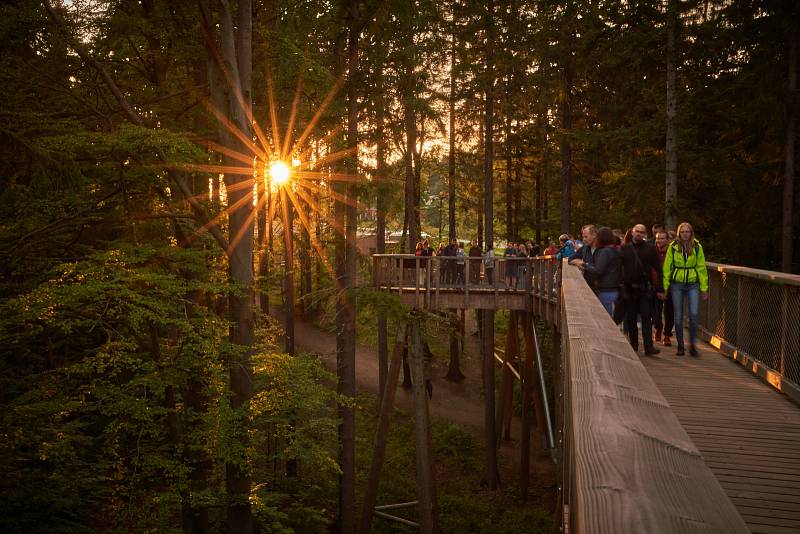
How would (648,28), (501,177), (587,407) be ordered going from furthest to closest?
(501,177) < (648,28) < (587,407)

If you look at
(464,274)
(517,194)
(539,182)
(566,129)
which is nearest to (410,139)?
(464,274)

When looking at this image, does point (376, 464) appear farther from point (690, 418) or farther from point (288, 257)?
point (690, 418)

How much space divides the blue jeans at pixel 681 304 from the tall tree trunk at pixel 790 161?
1139 cm

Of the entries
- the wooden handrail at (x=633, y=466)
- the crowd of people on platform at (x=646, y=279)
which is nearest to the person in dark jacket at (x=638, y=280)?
the crowd of people on platform at (x=646, y=279)

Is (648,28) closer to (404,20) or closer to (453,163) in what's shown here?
(404,20)

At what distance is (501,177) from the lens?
32188 millimetres

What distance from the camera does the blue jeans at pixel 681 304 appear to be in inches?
289

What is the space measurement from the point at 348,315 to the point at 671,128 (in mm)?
11549

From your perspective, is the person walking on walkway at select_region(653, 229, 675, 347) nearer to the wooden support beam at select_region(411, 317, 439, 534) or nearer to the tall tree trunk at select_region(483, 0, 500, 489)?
the wooden support beam at select_region(411, 317, 439, 534)

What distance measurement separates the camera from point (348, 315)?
44.8 feet

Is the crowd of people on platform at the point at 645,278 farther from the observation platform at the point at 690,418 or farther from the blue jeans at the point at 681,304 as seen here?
the observation platform at the point at 690,418

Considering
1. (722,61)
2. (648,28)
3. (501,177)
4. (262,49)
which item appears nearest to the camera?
(262,49)

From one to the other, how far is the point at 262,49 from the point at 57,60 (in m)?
3.69

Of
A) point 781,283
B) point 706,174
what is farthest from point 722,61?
point 781,283
